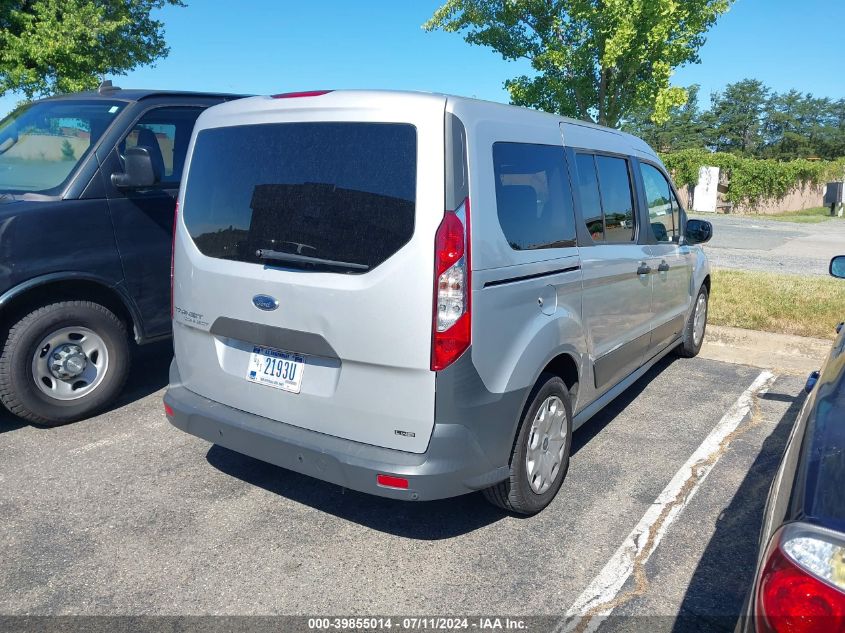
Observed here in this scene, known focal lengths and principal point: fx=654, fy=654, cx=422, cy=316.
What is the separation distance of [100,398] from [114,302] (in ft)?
2.22

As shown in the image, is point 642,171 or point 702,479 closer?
point 702,479

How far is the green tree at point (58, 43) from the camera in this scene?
599 inches

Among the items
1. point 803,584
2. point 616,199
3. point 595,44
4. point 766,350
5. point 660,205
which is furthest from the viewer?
point 595,44

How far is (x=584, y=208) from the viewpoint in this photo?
148 inches

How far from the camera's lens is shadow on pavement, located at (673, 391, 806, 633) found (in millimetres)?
2686

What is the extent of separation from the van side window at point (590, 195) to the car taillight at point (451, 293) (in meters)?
1.35

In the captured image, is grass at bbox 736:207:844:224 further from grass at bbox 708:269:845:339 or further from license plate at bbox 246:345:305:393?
license plate at bbox 246:345:305:393

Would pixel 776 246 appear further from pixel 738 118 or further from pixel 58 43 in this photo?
pixel 738 118

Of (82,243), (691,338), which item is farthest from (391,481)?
(691,338)

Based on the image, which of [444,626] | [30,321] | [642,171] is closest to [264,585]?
[444,626]

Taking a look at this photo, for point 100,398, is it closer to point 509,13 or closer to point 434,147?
point 434,147

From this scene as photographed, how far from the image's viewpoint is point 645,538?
326 centimetres

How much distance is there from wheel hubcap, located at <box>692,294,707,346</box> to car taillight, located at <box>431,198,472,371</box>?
14.0 ft

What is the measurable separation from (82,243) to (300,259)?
7.35ft
